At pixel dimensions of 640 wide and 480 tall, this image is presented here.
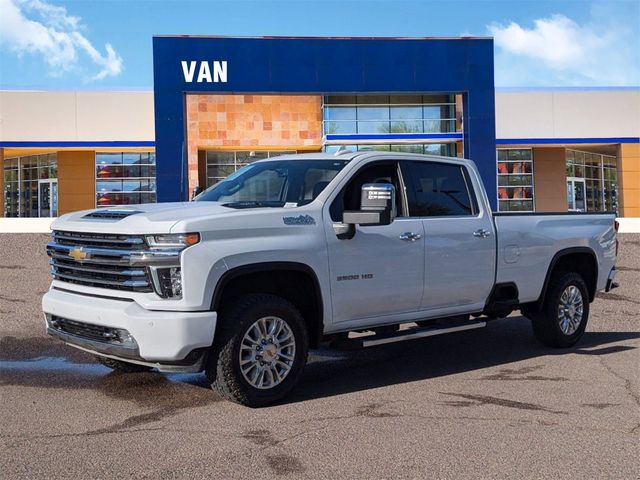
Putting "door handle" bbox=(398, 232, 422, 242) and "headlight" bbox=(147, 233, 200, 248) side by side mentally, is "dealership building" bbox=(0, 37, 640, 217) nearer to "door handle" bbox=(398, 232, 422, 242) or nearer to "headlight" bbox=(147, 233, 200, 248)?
"door handle" bbox=(398, 232, 422, 242)

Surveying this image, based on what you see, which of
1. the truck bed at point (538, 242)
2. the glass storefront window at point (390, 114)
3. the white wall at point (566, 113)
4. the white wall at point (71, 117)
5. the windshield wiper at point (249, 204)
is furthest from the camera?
the white wall at point (566, 113)

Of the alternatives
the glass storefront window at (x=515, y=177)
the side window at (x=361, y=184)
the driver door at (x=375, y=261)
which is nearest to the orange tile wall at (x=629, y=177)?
the glass storefront window at (x=515, y=177)

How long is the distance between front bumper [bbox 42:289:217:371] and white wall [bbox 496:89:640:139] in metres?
32.3

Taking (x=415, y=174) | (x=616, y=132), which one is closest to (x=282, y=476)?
(x=415, y=174)

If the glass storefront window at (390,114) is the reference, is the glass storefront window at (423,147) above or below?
below

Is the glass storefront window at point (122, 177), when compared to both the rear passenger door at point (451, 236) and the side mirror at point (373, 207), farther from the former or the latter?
the side mirror at point (373, 207)

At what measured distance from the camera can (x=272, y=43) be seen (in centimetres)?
2636

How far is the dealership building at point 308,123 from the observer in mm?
26094

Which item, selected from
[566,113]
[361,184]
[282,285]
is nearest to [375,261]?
[361,184]

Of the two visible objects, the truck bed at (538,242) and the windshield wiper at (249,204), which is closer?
the windshield wiper at (249,204)

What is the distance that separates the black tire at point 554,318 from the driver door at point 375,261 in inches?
87.4

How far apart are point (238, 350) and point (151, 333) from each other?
26.5 inches

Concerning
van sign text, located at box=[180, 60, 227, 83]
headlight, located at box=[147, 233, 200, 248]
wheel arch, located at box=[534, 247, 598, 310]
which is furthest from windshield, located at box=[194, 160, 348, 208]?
van sign text, located at box=[180, 60, 227, 83]

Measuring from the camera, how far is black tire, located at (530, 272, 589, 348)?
8.34m
